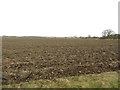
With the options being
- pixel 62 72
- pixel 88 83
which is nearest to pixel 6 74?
pixel 62 72

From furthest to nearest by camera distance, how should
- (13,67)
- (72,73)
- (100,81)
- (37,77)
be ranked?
(13,67), (72,73), (37,77), (100,81)

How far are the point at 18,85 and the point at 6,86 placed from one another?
67 cm

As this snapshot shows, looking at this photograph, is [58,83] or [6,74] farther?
[6,74]

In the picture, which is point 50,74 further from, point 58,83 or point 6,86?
point 6,86

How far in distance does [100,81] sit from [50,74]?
384cm

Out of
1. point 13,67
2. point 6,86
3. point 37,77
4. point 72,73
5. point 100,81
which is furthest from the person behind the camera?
point 13,67

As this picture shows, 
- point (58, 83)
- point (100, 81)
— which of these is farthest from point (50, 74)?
point (100, 81)

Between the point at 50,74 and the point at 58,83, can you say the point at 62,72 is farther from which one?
the point at 58,83

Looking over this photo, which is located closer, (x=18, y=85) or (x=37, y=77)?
(x=18, y=85)

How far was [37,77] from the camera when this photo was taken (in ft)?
50.6

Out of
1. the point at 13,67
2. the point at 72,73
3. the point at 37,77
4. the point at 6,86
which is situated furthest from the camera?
the point at 13,67

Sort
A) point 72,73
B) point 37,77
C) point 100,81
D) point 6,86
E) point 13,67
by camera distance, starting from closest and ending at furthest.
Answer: point 6,86, point 100,81, point 37,77, point 72,73, point 13,67

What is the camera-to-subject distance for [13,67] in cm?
1838

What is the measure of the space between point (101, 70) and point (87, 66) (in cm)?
140
